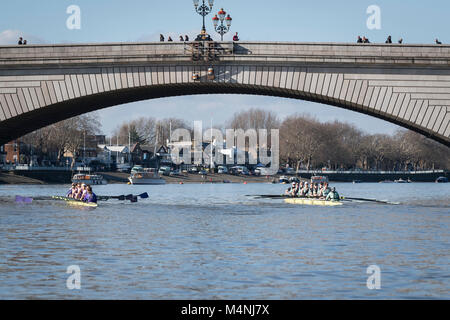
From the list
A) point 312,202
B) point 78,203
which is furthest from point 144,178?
point 78,203

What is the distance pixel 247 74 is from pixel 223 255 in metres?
19.1

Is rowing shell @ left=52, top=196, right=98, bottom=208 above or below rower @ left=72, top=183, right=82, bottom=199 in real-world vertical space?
below

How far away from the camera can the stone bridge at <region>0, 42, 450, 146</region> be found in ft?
135

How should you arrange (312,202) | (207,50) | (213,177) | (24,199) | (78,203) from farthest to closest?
1. (213,177)
2. (312,202)
3. (24,199)
4. (78,203)
5. (207,50)

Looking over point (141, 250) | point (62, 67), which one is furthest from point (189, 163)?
point (141, 250)

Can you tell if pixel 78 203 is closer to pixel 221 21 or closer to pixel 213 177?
pixel 221 21

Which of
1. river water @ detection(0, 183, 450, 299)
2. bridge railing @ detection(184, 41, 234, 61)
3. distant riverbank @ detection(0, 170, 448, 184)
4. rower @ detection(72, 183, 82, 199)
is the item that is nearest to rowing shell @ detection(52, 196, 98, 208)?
rower @ detection(72, 183, 82, 199)

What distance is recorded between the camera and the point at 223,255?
83.3 feet

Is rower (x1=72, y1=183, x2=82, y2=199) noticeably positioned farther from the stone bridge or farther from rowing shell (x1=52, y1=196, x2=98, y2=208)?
the stone bridge

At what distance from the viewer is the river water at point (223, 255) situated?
19.0 m

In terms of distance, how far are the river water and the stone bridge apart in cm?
649

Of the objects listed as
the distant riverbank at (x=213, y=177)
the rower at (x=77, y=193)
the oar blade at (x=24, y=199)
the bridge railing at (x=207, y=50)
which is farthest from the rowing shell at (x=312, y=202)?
the distant riverbank at (x=213, y=177)

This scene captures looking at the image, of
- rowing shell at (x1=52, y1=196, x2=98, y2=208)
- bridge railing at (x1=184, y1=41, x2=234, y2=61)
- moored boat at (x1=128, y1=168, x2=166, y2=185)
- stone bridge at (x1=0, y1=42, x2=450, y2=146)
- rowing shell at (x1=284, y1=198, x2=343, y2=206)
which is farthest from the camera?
moored boat at (x1=128, y1=168, x2=166, y2=185)
